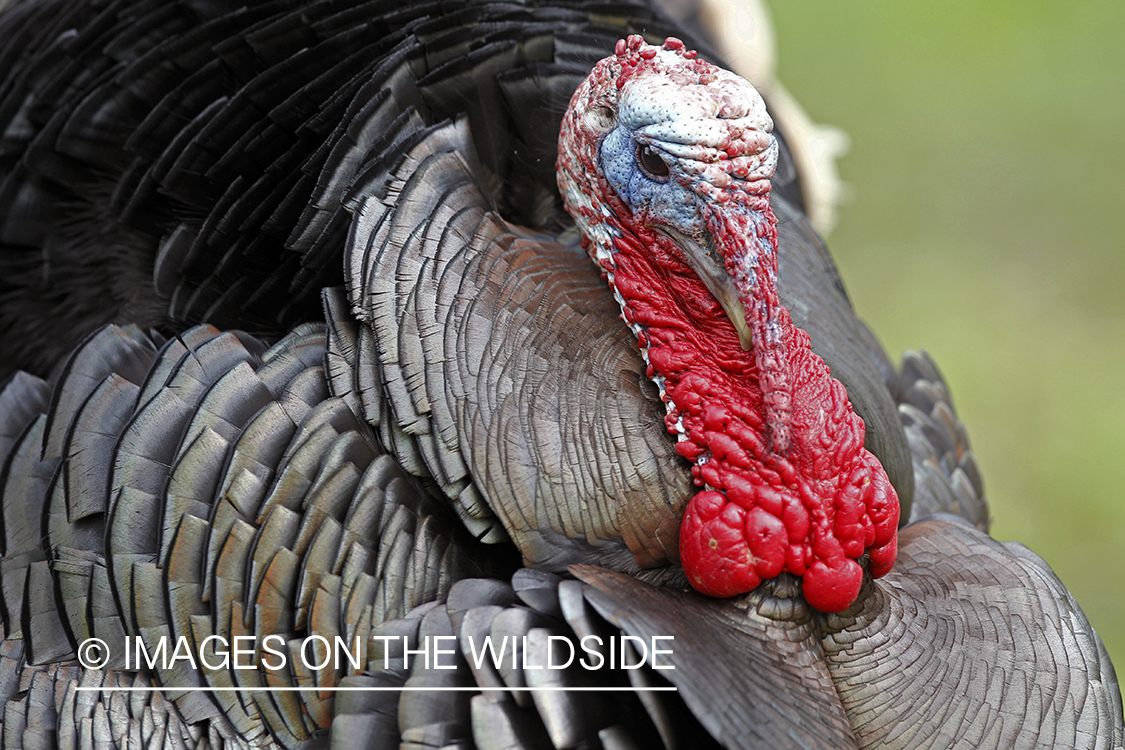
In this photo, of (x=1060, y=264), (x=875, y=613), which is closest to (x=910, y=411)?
(x=875, y=613)

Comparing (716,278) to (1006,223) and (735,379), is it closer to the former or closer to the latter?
(735,379)

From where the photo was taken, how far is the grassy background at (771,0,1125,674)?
3.83m

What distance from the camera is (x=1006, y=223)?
466 cm

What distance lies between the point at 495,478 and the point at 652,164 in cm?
50

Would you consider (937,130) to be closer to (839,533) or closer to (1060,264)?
(1060,264)

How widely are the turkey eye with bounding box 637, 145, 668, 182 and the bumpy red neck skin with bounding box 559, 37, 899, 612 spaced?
2 cm

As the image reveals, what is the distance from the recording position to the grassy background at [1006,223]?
3.83 meters

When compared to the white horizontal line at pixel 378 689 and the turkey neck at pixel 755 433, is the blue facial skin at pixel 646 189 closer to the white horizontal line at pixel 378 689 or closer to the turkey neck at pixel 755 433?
the turkey neck at pixel 755 433

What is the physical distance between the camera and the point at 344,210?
5.70 ft

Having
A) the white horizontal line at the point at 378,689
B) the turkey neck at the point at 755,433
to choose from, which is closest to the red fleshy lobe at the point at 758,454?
the turkey neck at the point at 755,433

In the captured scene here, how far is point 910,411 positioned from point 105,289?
5.72 ft

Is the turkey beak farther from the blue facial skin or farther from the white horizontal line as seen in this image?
the white horizontal line

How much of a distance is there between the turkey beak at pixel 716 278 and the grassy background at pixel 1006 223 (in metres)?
2.42

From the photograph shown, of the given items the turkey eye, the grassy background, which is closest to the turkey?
the turkey eye
